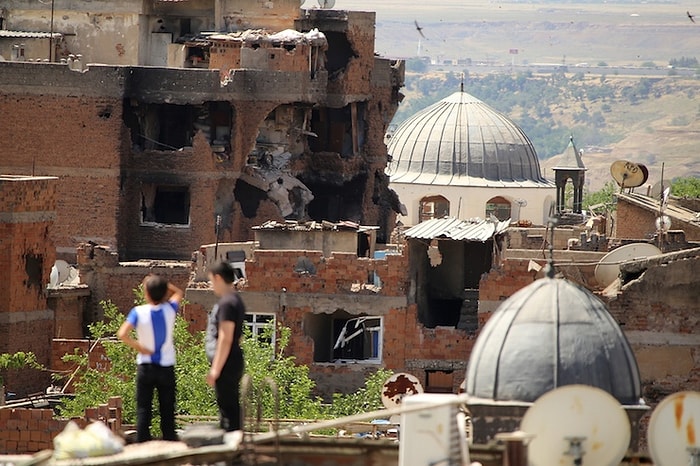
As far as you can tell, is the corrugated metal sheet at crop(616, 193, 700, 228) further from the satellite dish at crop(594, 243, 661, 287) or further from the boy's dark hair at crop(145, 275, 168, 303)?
the boy's dark hair at crop(145, 275, 168, 303)

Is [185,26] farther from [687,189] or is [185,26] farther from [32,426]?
[687,189]

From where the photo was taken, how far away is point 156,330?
2636 cm

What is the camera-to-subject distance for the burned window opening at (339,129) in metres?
73.8

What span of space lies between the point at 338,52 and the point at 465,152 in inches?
1086

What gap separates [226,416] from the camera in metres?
25.9

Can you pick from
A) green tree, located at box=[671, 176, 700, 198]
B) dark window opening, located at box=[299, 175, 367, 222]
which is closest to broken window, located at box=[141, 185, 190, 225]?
dark window opening, located at box=[299, 175, 367, 222]

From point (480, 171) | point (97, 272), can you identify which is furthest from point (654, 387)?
point (480, 171)

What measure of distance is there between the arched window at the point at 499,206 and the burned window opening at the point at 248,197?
99.4ft

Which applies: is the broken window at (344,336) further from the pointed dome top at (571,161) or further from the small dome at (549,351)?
the pointed dome top at (571,161)

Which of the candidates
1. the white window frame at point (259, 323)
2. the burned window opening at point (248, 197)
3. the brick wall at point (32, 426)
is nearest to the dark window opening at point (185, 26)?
the burned window opening at point (248, 197)

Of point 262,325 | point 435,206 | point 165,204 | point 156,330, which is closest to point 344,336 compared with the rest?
point 262,325

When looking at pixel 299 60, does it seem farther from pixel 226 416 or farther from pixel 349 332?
pixel 226 416

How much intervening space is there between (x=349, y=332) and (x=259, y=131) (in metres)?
16.5

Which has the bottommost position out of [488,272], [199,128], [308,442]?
[308,442]
